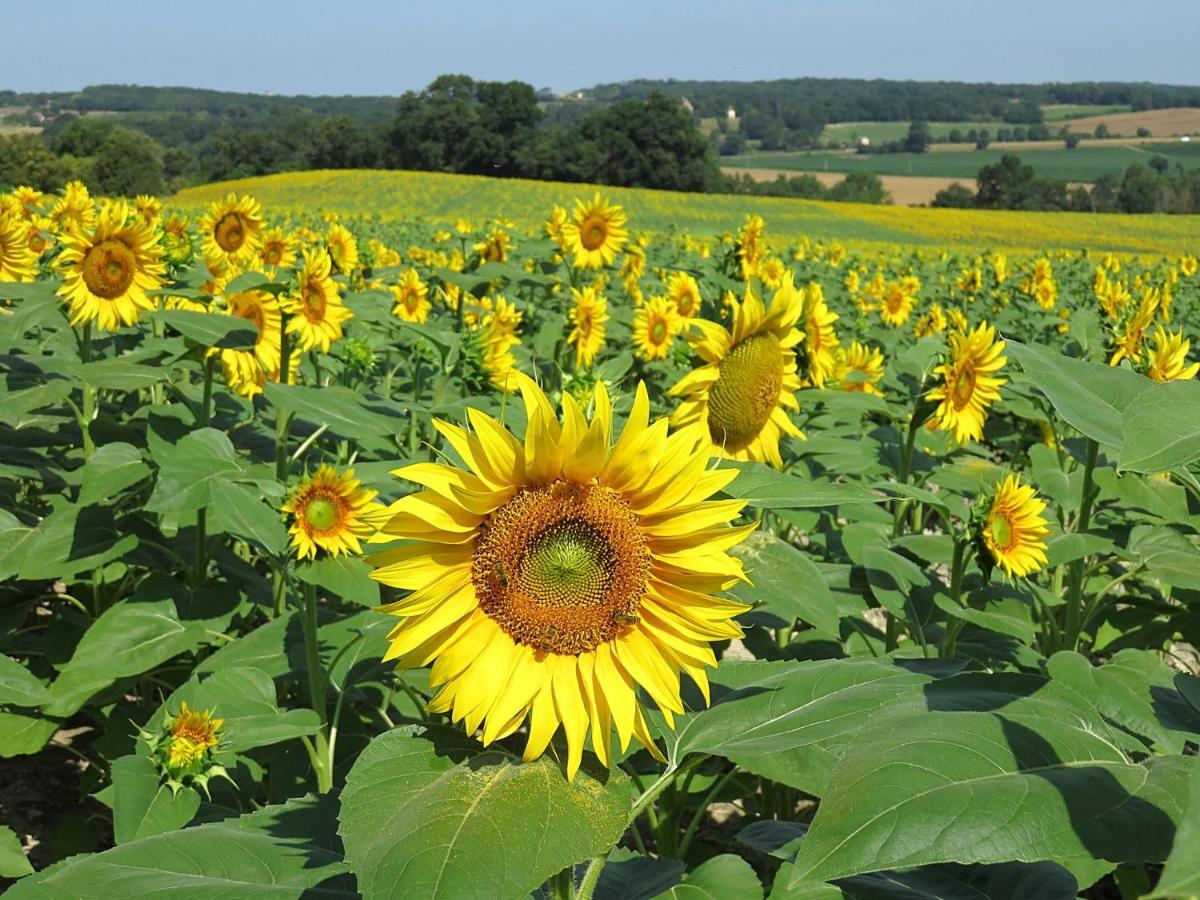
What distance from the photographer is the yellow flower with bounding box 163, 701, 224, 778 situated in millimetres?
2148

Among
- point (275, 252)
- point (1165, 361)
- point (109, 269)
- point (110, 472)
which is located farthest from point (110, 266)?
point (1165, 361)

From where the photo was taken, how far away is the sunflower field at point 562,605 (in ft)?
3.32

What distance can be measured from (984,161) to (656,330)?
86160mm

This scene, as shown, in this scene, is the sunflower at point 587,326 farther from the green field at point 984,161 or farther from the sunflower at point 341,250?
the green field at point 984,161

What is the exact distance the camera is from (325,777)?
7.55ft

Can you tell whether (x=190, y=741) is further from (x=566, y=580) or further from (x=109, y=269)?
(x=109, y=269)

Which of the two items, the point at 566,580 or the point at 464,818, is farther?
the point at 566,580

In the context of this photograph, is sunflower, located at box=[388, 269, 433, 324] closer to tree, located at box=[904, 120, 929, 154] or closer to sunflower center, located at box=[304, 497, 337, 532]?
sunflower center, located at box=[304, 497, 337, 532]

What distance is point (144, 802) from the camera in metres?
2.15

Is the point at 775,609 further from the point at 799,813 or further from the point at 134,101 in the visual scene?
the point at 134,101

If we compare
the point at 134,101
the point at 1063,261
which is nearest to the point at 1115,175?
the point at 1063,261

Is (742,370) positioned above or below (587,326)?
above

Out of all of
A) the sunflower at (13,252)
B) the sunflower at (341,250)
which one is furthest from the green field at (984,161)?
the sunflower at (13,252)

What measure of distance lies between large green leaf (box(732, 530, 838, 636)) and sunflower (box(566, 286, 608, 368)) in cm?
352
